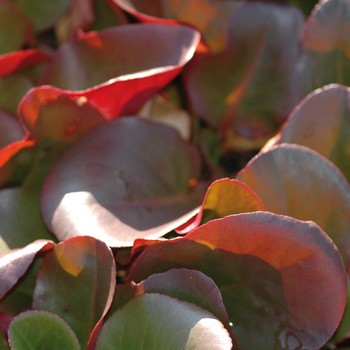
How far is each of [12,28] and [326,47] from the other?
19.3 inches

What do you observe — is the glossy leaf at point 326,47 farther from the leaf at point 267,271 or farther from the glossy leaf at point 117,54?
the leaf at point 267,271

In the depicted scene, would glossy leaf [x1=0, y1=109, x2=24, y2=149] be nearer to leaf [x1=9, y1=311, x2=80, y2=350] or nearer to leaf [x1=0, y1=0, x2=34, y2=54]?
leaf [x1=0, y1=0, x2=34, y2=54]

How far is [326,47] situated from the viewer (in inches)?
30.2

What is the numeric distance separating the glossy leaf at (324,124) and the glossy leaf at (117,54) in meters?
0.17

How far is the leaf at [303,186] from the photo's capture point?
59cm

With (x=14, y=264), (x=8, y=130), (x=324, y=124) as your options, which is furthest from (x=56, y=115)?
(x=324, y=124)

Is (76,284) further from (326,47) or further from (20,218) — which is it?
(326,47)

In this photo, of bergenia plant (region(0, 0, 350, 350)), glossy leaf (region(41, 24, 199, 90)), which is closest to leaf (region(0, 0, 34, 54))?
bergenia plant (region(0, 0, 350, 350))

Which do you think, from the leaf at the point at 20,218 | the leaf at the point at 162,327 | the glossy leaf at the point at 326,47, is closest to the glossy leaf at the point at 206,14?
the glossy leaf at the point at 326,47

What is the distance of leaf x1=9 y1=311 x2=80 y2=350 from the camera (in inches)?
20.9

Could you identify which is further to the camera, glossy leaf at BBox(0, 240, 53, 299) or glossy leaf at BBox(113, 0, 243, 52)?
glossy leaf at BBox(113, 0, 243, 52)

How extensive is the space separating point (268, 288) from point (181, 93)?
0.46 meters

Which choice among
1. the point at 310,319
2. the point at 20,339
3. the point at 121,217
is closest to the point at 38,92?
the point at 121,217

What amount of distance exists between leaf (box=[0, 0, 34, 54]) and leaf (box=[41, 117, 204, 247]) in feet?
0.85
